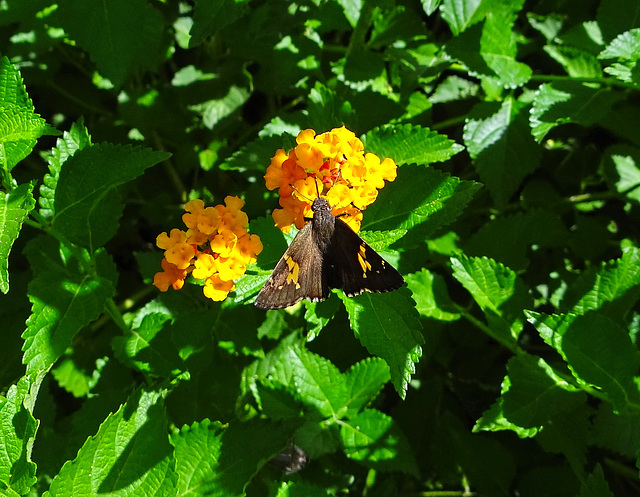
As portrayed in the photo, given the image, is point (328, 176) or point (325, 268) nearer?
point (325, 268)

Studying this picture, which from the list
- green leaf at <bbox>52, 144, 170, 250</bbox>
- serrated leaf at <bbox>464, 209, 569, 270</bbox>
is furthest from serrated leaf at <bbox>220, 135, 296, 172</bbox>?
serrated leaf at <bbox>464, 209, 569, 270</bbox>

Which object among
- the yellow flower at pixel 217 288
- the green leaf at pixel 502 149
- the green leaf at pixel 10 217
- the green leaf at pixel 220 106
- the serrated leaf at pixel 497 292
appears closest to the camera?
the green leaf at pixel 10 217

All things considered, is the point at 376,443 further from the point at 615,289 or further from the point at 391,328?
the point at 615,289

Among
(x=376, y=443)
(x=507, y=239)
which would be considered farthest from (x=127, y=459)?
(x=507, y=239)

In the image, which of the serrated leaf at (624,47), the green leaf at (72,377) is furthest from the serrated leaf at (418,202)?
the green leaf at (72,377)

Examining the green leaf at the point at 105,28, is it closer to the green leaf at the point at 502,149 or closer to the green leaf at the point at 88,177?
the green leaf at the point at 88,177

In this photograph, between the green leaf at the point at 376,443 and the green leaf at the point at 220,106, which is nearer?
the green leaf at the point at 376,443

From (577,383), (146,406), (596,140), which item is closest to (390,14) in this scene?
(596,140)

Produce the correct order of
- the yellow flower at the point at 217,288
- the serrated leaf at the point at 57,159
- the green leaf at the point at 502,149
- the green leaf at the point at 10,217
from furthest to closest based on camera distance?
the green leaf at the point at 502,149 → the serrated leaf at the point at 57,159 → the yellow flower at the point at 217,288 → the green leaf at the point at 10,217
